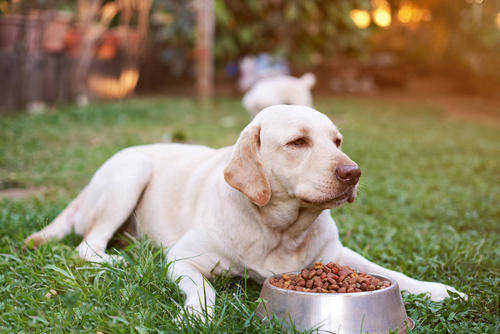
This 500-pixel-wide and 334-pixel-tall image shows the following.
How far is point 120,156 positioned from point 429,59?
2028 cm

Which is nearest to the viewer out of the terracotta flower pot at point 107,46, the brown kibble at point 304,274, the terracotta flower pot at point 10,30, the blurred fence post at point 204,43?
the brown kibble at point 304,274

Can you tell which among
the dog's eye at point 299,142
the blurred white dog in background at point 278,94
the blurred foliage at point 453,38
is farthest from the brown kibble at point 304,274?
the blurred foliage at point 453,38

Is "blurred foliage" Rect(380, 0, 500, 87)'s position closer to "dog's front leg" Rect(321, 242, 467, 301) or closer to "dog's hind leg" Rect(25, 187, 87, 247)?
"dog's front leg" Rect(321, 242, 467, 301)

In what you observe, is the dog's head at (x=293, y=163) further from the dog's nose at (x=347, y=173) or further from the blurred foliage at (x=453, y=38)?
the blurred foliage at (x=453, y=38)

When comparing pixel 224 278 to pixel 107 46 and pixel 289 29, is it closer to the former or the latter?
pixel 107 46

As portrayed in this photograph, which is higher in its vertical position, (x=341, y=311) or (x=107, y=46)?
(x=341, y=311)

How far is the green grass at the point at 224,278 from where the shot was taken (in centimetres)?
237

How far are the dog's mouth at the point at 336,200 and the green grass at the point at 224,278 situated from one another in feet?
1.75

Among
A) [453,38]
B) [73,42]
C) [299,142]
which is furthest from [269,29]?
[299,142]

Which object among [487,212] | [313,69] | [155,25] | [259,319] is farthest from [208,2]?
[259,319]

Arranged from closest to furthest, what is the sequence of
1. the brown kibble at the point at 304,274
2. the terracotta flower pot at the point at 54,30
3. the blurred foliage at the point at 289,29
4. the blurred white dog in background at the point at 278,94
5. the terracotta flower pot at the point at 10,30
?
the brown kibble at the point at 304,274, the blurred white dog in background at the point at 278,94, the terracotta flower pot at the point at 10,30, the terracotta flower pot at the point at 54,30, the blurred foliage at the point at 289,29

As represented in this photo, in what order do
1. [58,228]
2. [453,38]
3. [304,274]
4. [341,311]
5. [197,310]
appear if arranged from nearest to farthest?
[341,311]
[197,310]
[304,274]
[58,228]
[453,38]

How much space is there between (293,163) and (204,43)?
10.5 m

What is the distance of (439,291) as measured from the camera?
8.83 ft
